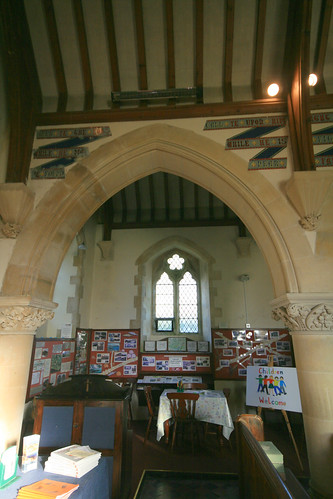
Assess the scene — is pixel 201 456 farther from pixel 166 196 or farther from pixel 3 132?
pixel 3 132

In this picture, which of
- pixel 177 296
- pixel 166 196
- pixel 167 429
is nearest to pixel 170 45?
pixel 166 196

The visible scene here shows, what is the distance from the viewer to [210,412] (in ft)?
13.2

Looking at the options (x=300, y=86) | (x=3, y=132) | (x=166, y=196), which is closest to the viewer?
(x=300, y=86)

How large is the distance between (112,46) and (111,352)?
504 centimetres

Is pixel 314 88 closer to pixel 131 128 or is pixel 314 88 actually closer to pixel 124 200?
pixel 131 128

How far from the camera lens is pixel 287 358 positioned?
5.49 metres

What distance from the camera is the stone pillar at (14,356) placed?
2.65 metres

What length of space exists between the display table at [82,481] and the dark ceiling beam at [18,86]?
8.80 ft

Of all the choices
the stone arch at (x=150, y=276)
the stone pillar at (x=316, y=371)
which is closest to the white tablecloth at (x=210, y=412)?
the stone pillar at (x=316, y=371)

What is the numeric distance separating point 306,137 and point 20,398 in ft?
12.6

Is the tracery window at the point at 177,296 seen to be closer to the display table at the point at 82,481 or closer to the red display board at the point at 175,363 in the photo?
the red display board at the point at 175,363

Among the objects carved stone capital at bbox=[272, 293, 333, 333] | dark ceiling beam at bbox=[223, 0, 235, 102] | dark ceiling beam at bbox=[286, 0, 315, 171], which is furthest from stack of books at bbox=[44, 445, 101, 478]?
dark ceiling beam at bbox=[223, 0, 235, 102]

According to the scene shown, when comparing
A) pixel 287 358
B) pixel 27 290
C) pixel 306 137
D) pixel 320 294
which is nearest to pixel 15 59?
pixel 27 290

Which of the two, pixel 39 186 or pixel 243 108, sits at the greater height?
pixel 243 108
